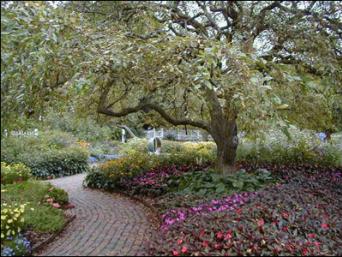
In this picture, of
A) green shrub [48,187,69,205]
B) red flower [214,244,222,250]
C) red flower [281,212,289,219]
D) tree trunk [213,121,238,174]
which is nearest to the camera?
red flower [214,244,222,250]

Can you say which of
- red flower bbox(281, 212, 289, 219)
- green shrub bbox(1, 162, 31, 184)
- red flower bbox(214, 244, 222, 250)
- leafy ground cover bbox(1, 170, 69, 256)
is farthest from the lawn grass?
red flower bbox(281, 212, 289, 219)

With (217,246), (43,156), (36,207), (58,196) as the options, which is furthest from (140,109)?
(43,156)

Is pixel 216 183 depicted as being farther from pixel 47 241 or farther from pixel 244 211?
pixel 47 241

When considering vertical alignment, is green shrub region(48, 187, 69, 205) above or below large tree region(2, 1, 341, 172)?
below

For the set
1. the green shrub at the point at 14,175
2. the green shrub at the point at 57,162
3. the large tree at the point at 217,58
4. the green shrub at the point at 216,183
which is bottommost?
the green shrub at the point at 57,162

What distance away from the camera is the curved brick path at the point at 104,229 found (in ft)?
14.8

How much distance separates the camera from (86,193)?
8.78 meters

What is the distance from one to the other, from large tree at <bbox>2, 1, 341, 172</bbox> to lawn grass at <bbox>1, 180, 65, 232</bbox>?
186 centimetres

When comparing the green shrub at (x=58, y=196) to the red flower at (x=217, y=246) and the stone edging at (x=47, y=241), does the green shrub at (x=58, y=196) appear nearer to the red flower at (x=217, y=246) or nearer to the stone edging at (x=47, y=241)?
the stone edging at (x=47, y=241)

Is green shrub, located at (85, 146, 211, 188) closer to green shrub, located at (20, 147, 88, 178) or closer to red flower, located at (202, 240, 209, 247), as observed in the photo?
green shrub, located at (20, 147, 88, 178)

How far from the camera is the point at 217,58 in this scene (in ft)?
16.7

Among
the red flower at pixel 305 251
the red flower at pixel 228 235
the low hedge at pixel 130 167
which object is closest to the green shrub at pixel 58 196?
the low hedge at pixel 130 167

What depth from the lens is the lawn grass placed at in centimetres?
509

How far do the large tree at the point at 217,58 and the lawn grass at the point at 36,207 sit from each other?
1863 mm
